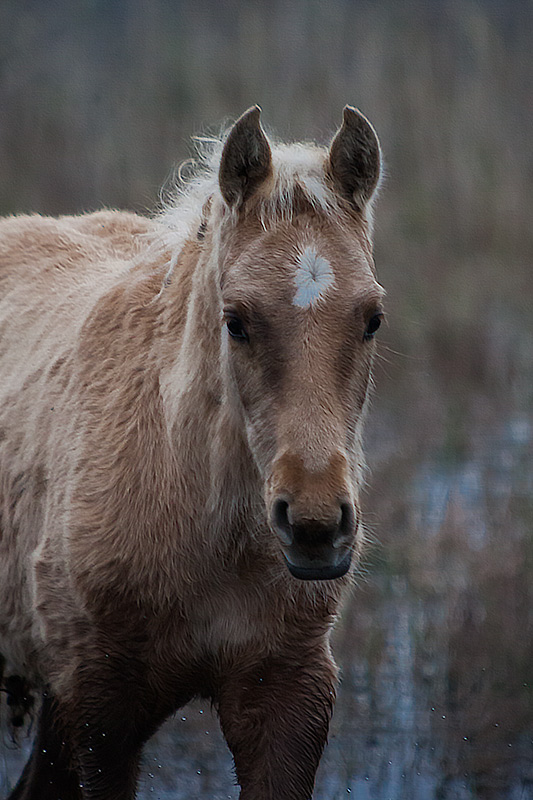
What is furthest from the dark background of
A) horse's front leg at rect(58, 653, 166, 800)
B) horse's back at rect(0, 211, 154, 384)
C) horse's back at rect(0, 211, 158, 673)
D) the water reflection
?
horse's front leg at rect(58, 653, 166, 800)

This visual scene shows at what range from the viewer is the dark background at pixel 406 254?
4840 millimetres

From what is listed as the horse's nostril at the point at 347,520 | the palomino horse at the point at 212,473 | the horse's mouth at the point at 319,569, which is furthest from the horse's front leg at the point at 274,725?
the horse's nostril at the point at 347,520

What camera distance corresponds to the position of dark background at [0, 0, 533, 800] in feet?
15.9

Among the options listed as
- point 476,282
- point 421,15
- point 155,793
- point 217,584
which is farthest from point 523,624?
point 421,15

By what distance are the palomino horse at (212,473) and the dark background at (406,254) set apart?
1711 mm

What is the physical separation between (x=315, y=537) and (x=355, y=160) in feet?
3.51

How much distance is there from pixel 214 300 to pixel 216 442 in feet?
1.30

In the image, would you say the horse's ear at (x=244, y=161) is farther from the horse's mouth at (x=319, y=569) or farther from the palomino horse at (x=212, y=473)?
the horse's mouth at (x=319, y=569)

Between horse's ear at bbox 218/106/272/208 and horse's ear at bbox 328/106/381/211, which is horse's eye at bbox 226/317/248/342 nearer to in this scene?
horse's ear at bbox 218/106/272/208

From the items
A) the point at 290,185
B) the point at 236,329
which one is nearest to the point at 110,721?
the point at 236,329

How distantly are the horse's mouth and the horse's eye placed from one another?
57cm

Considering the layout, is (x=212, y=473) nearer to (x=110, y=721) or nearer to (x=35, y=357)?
(x=110, y=721)

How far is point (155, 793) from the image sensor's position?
186 inches

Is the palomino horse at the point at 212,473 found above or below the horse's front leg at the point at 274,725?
above
